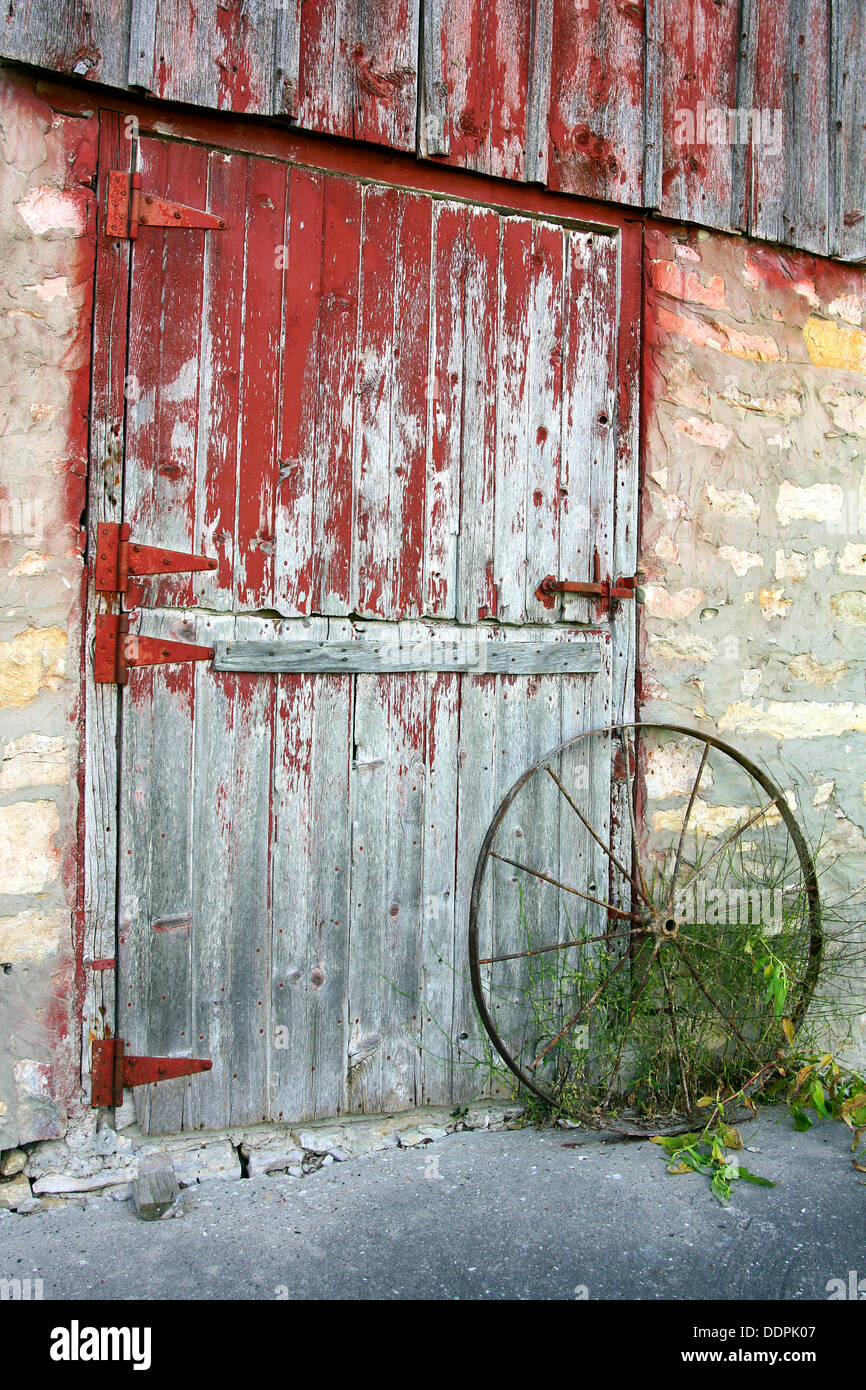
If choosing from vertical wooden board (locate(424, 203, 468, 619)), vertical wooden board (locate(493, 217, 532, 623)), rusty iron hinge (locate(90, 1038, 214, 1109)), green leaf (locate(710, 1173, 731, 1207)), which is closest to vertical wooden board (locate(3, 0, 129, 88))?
vertical wooden board (locate(424, 203, 468, 619))

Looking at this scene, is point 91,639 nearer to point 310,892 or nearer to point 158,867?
point 158,867

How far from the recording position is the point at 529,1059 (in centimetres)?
292

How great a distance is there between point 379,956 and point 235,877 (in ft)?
1.56

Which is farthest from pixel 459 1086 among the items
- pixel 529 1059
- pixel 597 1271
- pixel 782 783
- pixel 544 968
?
pixel 782 783

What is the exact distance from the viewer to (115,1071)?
97.6 inches

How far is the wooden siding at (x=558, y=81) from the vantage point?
97.3 inches

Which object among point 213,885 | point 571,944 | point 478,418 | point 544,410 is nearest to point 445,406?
point 478,418

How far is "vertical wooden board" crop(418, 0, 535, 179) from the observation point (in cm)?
277

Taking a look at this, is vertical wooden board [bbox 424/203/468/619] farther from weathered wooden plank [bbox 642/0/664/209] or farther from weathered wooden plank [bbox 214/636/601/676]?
weathered wooden plank [bbox 642/0/664/209]

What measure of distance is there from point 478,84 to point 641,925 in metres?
2.50

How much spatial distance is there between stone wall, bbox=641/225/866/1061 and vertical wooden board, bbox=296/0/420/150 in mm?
886

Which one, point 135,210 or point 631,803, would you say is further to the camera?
point 631,803

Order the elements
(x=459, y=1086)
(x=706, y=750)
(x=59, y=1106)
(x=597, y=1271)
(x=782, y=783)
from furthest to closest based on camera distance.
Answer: (x=782, y=783) → (x=706, y=750) → (x=459, y=1086) → (x=59, y=1106) → (x=597, y=1271)

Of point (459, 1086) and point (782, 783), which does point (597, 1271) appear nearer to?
point (459, 1086)
